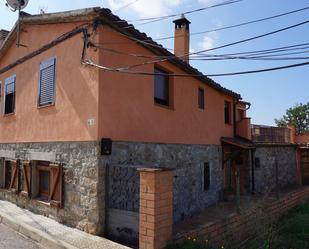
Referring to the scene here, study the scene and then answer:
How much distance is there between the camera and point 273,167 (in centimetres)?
1809

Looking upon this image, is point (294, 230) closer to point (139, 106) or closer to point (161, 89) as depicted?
point (161, 89)

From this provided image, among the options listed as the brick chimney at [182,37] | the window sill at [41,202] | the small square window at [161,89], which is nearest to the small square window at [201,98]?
the brick chimney at [182,37]

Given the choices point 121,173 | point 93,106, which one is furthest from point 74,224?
point 93,106

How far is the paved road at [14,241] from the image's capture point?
639 cm

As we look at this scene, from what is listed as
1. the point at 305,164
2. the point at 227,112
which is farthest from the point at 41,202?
the point at 305,164

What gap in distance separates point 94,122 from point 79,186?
1562mm

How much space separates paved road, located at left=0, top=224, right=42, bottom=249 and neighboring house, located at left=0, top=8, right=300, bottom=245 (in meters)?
1.07

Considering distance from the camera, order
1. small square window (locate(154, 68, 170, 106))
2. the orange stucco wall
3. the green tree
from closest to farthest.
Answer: small square window (locate(154, 68, 170, 106)) → the orange stucco wall → the green tree

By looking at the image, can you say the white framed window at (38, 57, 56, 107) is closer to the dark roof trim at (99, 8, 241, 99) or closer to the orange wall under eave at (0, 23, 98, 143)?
the orange wall under eave at (0, 23, 98, 143)

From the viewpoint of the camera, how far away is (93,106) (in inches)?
283

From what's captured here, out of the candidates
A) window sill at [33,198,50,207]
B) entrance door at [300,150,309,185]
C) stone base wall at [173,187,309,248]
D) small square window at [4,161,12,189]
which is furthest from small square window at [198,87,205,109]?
entrance door at [300,150,309,185]

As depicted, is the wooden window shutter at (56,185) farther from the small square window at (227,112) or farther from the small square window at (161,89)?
the small square window at (227,112)

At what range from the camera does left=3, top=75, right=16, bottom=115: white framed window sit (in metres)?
11.2

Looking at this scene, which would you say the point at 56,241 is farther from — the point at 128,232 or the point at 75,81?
the point at 75,81
